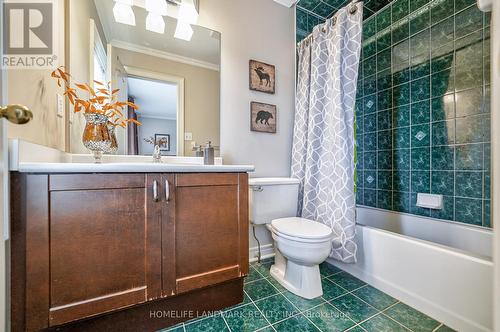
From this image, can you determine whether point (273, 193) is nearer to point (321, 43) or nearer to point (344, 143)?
point (344, 143)

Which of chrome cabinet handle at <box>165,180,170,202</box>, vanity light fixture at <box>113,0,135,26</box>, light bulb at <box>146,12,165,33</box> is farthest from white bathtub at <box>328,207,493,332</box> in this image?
vanity light fixture at <box>113,0,135,26</box>

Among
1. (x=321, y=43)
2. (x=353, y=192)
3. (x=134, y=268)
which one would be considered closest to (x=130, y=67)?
(x=134, y=268)

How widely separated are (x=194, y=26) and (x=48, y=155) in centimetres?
135

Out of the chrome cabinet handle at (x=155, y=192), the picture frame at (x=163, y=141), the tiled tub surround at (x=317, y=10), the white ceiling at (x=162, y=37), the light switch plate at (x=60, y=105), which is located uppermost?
the tiled tub surround at (x=317, y=10)

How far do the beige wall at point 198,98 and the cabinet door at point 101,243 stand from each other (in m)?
0.71

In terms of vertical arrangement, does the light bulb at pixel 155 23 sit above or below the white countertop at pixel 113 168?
above

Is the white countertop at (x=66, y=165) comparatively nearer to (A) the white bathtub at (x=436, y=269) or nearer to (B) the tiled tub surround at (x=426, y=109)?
(A) the white bathtub at (x=436, y=269)

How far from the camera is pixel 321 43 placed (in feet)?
5.80

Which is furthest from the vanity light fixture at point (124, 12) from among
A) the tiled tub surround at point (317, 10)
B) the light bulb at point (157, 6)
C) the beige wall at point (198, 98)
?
the tiled tub surround at point (317, 10)

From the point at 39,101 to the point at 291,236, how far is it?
1.43 m

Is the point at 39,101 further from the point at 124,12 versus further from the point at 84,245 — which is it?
the point at 124,12

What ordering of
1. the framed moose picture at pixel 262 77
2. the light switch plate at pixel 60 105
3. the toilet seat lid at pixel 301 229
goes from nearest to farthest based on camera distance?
the light switch plate at pixel 60 105 → the toilet seat lid at pixel 301 229 → the framed moose picture at pixel 262 77

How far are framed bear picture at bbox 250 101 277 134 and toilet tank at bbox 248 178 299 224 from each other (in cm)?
52

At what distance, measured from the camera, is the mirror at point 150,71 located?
4.37ft
